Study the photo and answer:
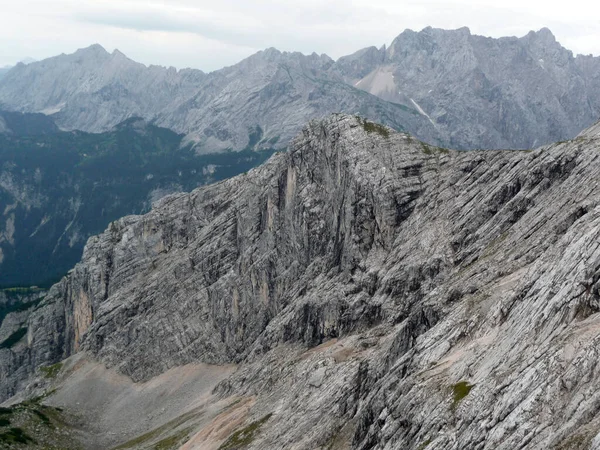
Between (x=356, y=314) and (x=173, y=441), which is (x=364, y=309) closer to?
(x=356, y=314)

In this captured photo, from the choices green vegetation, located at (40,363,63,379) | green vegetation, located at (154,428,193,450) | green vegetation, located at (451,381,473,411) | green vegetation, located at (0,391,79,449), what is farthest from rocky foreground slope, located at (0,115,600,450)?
green vegetation, located at (0,391,79,449)

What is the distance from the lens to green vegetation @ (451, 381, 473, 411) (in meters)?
59.1

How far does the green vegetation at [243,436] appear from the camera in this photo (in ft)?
327

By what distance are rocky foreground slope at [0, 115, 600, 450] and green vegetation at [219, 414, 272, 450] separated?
380 millimetres

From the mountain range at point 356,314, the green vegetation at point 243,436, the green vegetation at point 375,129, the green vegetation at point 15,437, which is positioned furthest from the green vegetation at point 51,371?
the green vegetation at point 375,129

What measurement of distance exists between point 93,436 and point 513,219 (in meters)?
105

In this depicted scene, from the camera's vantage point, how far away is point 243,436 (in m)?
102

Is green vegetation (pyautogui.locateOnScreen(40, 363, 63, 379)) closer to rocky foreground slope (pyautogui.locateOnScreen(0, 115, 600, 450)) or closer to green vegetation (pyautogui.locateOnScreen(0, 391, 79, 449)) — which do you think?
rocky foreground slope (pyautogui.locateOnScreen(0, 115, 600, 450))

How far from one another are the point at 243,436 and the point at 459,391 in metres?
51.5

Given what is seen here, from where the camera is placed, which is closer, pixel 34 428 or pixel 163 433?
pixel 163 433

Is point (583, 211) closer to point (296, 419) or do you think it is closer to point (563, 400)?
point (563, 400)

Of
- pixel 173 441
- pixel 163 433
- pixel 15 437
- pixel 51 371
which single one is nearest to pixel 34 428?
pixel 15 437

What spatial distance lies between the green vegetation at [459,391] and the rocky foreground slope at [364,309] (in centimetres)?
28

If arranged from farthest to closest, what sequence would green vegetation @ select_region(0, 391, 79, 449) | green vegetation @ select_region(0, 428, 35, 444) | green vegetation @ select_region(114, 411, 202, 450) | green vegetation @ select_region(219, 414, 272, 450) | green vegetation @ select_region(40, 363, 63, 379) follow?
green vegetation @ select_region(40, 363, 63, 379) < green vegetation @ select_region(0, 391, 79, 449) < green vegetation @ select_region(0, 428, 35, 444) < green vegetation @ select_region(114, 411, 202, 450) < green vegetation @ select_region(219, 414, 272, 450)
